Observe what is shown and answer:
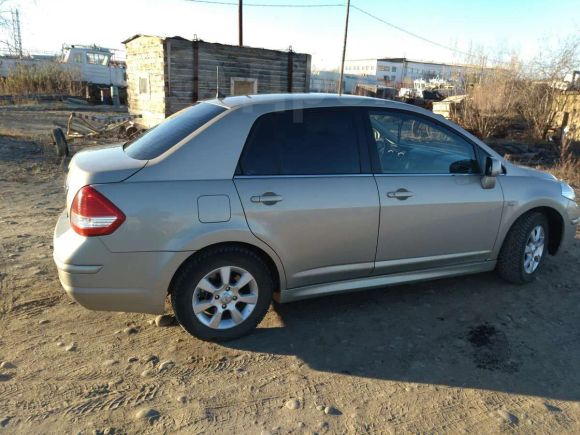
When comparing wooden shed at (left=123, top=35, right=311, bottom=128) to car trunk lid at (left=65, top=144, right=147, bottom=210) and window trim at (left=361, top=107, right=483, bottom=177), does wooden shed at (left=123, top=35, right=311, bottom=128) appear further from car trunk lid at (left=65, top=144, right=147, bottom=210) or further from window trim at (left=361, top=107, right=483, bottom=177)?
car trunk lid at (left=65, top=144, right=147, bottom=210)

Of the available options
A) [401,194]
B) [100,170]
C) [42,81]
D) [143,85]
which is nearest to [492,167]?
[401,194]

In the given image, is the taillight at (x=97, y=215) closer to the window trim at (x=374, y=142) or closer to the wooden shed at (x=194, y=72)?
the window trim at (x=374, y=142)

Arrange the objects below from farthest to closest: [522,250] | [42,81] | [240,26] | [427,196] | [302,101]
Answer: [42,81] < [240,26] < [522,250] < [427,196] < [302,101]

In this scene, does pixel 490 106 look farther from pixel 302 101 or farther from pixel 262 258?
pixel 262 258

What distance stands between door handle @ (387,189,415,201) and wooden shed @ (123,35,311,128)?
13054 millimetres

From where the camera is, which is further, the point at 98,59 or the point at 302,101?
the point at 98,59

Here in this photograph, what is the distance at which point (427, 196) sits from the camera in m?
3.65

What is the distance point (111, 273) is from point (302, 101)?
1.81 meters

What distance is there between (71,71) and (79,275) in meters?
32.8

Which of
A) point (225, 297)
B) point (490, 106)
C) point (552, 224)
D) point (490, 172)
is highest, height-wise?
point (490, 106)

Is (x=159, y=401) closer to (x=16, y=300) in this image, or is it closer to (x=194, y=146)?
(x=194, y=146)

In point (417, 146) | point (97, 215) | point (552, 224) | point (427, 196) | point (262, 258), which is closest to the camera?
point (97, 215)

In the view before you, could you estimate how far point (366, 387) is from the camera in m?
2.85

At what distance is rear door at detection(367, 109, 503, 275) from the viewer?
3.57 meters
